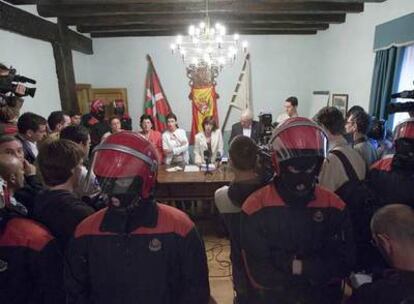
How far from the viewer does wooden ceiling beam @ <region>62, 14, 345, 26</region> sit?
448cm

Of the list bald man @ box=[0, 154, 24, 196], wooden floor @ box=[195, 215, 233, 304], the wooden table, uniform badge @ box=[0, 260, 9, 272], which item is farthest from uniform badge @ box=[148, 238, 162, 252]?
the wooden table

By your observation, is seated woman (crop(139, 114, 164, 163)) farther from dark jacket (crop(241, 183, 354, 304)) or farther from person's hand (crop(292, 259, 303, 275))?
person's hand (crop(292, 259, 303, 275))

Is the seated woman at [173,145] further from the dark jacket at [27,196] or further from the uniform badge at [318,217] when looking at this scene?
the uniform badge at [318,217]

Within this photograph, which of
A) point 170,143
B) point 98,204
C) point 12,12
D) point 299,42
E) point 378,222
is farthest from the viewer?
point 299,42

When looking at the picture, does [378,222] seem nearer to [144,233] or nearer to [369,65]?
[144,233]

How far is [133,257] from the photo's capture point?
1019mm

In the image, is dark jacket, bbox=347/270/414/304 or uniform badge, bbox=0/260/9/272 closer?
dark jacket, bbox=347/270/414/304

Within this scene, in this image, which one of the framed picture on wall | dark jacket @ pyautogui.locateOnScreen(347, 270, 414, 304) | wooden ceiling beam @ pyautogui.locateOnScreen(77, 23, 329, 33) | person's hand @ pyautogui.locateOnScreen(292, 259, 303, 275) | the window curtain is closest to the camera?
dark jacket @ pyautogui.locateOnScreen(347, 270, 414, 304)

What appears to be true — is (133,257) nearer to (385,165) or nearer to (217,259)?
(385,165)

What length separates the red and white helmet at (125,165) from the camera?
97cm

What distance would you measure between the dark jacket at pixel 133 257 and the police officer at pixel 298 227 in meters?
0.33

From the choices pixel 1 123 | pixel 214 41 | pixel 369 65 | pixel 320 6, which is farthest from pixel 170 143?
pixel 369 65

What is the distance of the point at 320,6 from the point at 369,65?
1165mm

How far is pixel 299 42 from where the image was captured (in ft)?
19.7
